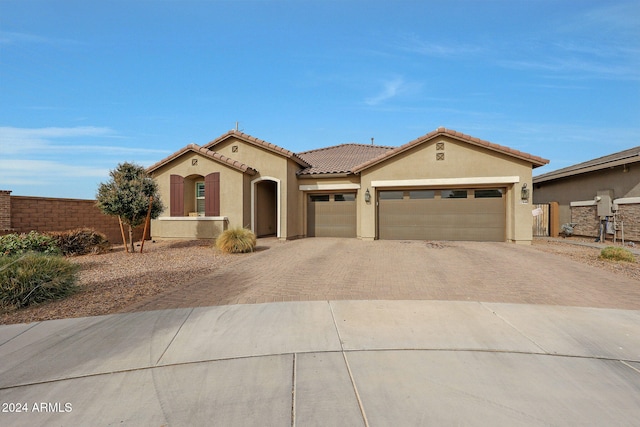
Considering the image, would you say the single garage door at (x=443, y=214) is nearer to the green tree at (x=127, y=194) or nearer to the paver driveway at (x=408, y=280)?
the paver driveway at (x=408, y=280)

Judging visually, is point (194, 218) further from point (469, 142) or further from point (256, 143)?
point (469, 142)

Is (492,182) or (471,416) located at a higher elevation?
(492,182)

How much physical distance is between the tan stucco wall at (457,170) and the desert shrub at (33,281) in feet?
37.1

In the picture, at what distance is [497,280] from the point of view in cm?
734

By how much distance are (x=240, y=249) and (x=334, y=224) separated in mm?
6367

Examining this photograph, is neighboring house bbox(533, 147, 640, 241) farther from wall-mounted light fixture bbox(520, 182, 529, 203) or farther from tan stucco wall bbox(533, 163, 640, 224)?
wall-mounted light fixture bbox(520, 182, 529, 203)

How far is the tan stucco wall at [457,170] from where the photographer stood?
44.2 feet

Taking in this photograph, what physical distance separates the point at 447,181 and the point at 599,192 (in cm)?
925

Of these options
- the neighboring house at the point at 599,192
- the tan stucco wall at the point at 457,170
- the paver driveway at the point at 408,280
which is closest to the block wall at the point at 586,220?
the neighboring house at the point at 599,192

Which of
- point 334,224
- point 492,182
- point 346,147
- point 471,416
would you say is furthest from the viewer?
point 346,147

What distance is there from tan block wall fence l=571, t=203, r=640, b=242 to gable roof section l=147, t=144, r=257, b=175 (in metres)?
17.7

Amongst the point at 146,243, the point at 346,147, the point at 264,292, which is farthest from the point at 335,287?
the point at 346,147

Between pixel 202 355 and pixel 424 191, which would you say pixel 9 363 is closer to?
pixel 202 355

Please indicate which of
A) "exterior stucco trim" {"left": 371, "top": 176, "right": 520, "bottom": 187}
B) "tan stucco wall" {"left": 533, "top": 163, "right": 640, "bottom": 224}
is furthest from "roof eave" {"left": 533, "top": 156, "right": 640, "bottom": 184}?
"exterior stucco trim" {"left": 371, "top": 176, "right": 520, "bottom": 187}
